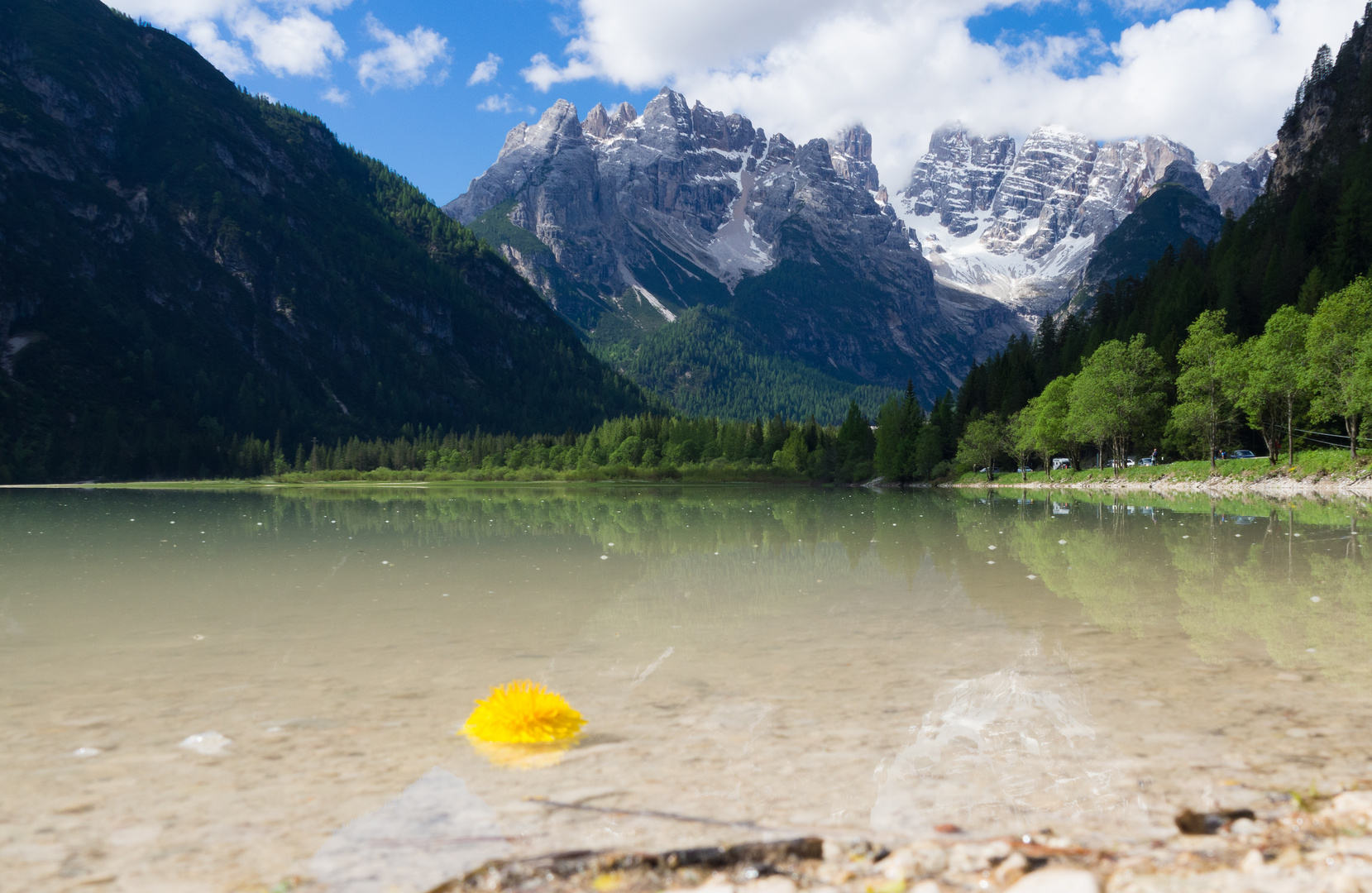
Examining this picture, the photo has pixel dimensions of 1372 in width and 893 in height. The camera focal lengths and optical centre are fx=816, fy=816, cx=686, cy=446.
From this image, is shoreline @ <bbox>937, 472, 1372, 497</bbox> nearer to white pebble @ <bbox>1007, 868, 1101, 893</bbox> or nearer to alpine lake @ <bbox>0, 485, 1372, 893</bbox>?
alpine lake @ <bbox>0, 485, 1372, 893</bbox>

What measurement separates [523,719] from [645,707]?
4.55 feet

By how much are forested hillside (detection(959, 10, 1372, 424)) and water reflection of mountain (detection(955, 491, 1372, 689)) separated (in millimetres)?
53364

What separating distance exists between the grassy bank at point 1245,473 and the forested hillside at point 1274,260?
620 inches

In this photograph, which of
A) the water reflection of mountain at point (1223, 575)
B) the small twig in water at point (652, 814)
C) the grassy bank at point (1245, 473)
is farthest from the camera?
the grassy bank at point (1245, 473)

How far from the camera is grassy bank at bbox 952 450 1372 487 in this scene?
46.0m

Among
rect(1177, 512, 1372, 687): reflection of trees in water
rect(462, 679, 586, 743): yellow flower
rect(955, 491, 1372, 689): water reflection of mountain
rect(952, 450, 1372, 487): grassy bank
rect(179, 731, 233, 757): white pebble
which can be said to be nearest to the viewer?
rect(179, 731, 233, 757): white pebble

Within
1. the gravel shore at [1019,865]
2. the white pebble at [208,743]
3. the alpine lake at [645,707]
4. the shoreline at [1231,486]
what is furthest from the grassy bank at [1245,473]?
the white pebble at [208,743]

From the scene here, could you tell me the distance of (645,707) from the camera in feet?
24.8

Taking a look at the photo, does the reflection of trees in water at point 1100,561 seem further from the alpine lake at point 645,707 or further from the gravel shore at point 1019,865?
the gravel shore at point 1019,865

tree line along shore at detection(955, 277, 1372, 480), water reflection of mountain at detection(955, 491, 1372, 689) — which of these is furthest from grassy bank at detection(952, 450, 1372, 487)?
water reflection of mountain at detection(955, 491, 1372, 689)

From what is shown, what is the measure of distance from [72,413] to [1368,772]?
203 m

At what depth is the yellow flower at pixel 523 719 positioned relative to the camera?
6.54 meters

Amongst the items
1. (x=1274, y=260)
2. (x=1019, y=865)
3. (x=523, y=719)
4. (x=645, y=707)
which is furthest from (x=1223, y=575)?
(x=1274, y=260)

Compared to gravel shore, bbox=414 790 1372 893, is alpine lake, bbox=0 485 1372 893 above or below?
below
